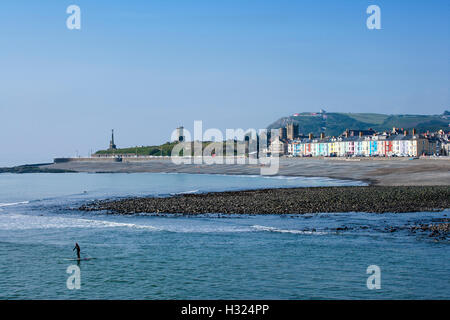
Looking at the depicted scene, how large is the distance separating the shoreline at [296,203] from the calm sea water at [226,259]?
3.79 meters

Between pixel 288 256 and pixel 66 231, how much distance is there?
15.0 m

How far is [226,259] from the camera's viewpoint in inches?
869

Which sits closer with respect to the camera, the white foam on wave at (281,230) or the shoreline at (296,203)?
the white foam on wave at (281,230)

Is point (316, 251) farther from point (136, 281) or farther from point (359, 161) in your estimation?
point (359, 161)

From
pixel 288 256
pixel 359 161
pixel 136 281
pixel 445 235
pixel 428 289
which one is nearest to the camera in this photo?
pixel 428 289

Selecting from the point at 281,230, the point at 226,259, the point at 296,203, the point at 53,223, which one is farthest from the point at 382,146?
the point at 226,259

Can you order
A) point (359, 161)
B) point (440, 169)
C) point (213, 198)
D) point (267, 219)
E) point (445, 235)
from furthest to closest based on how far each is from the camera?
point (359, 161) < point (440, 169) < point (213, 198) < point (267, 219) < point (445, 235)

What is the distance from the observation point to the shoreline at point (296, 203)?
37.5 meters

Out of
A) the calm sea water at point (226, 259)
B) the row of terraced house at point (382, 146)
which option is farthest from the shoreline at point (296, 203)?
the row of terraced house at point (382, 146)

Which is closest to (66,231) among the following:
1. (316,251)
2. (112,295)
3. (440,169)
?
(112,295)

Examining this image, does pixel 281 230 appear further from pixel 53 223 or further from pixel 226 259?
pixel 53 223

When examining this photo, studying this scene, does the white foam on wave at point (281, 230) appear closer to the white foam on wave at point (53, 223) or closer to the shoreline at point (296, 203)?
the white foam on wave at point (53, 223)

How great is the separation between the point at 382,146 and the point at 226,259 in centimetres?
14584
